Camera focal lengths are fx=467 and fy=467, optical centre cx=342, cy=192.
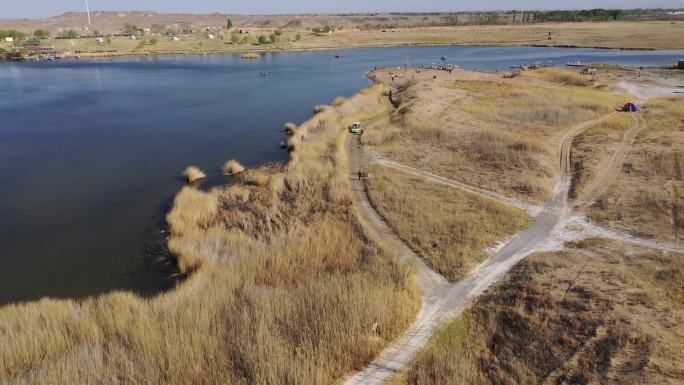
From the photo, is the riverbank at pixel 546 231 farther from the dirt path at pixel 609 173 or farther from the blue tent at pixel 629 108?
the blue tent at pixel 629 108

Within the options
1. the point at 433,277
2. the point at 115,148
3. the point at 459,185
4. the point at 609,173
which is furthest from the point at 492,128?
the point at 115,148

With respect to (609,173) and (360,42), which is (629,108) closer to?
(609,173)

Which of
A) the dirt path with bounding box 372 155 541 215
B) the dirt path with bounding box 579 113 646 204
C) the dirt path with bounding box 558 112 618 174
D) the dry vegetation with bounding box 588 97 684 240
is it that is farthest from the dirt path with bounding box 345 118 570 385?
the dirt path with bounding box 558 112 618 174

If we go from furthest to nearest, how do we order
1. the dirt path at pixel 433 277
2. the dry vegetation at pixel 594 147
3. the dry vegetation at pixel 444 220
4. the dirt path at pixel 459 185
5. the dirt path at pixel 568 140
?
the dirt path at pixel 568 140
the dry vegetation at pixel 594 147
the dirt path at pixel 459 185
the dry vegetation at pixel 444 220
the dirt path at pixel 433 277

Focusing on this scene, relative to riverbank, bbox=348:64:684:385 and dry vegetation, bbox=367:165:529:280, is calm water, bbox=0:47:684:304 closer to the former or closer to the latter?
dry vegetation, bbox=367:165:529:280

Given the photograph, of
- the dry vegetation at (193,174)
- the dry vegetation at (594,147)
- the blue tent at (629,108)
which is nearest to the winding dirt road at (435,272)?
the dry vegetation at (594,147)

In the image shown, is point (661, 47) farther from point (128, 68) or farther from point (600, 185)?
point (128, 68)
